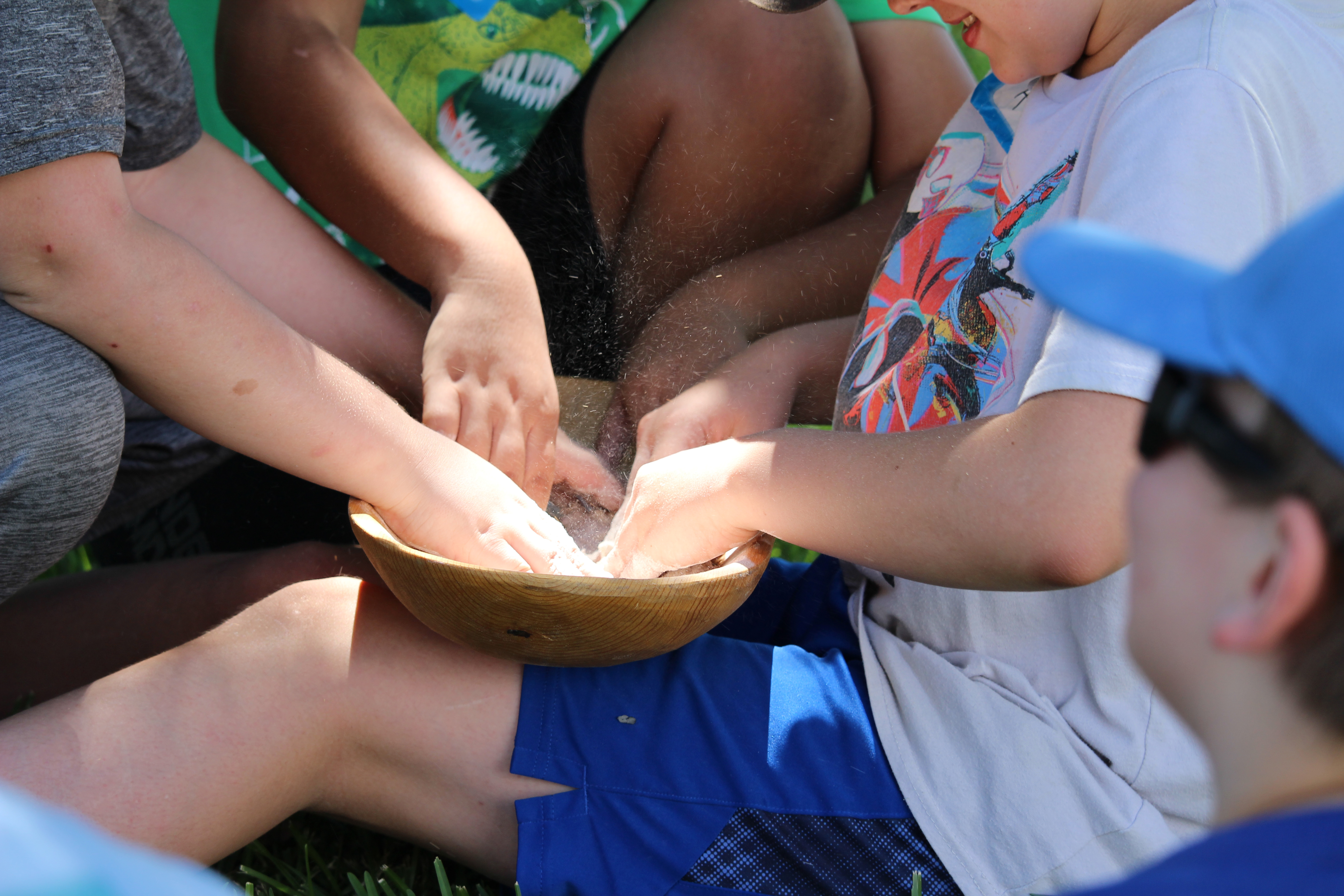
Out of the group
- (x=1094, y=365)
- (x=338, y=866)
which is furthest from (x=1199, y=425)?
(x=338, y=866)

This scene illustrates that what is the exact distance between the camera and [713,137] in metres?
1.44

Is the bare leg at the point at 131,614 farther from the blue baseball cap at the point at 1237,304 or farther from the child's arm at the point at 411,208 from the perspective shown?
the blue baseball cap at the point at 1237,304

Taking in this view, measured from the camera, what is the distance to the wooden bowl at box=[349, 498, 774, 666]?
724 millimetres

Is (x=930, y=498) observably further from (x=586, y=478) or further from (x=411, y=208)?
(x=411, y=208)

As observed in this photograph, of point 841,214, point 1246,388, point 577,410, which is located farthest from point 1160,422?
point 841,214

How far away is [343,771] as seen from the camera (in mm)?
876

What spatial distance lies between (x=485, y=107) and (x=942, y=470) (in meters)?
1.01

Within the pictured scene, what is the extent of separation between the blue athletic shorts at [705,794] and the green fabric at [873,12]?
1.04 metres

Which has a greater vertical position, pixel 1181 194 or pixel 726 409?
pixel 1181 194

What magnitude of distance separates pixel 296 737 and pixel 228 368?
0.98 feet

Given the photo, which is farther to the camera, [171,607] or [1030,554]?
[171,607]

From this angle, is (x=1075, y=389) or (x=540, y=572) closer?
(x=1075, y=389)

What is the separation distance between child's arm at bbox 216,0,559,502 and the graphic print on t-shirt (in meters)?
0.34

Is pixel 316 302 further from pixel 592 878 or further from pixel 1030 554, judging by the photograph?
pixel 1030 554
